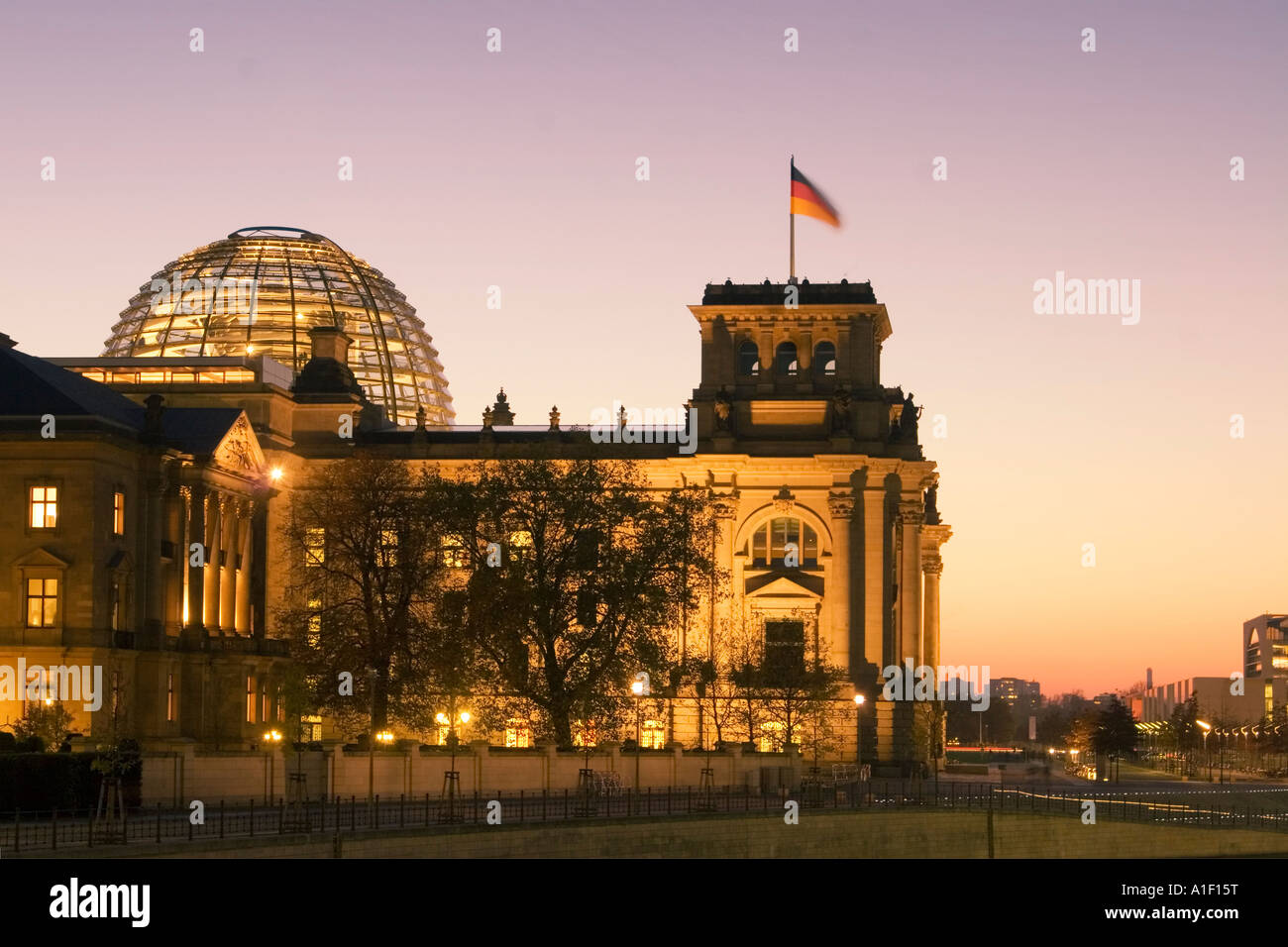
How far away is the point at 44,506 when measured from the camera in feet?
362

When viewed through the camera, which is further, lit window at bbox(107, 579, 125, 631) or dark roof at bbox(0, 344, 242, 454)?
dark roof at bbox(0, 344, 242, 454)

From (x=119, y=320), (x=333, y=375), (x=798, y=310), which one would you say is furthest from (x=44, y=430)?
(x=119, y=320)

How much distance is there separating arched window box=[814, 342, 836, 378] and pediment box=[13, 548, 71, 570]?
56.4 meters

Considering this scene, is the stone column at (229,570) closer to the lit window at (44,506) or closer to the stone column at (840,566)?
the lit window at (44,506)

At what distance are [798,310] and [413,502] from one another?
36.5 m

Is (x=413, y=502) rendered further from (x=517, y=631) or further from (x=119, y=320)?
(x=119, y=320)

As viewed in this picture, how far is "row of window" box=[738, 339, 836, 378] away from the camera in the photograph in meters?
150

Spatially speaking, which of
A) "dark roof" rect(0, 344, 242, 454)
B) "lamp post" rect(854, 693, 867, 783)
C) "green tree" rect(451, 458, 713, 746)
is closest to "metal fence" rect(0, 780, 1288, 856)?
"lamp post" rect(854, 693, 867, 783)

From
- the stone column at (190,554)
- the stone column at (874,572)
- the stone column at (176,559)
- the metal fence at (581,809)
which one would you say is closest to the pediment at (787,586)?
the stone column at (874,572)

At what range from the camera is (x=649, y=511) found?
12556 cm

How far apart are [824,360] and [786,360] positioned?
2.42 metres

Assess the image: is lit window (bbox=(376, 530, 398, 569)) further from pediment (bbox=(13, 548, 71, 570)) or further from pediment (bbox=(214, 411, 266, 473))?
pediment (bbox=(13, 548, 71, 570))

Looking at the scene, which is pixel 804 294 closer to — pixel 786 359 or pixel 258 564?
pixel 786 359

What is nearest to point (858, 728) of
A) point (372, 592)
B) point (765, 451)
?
point (765, 451)
